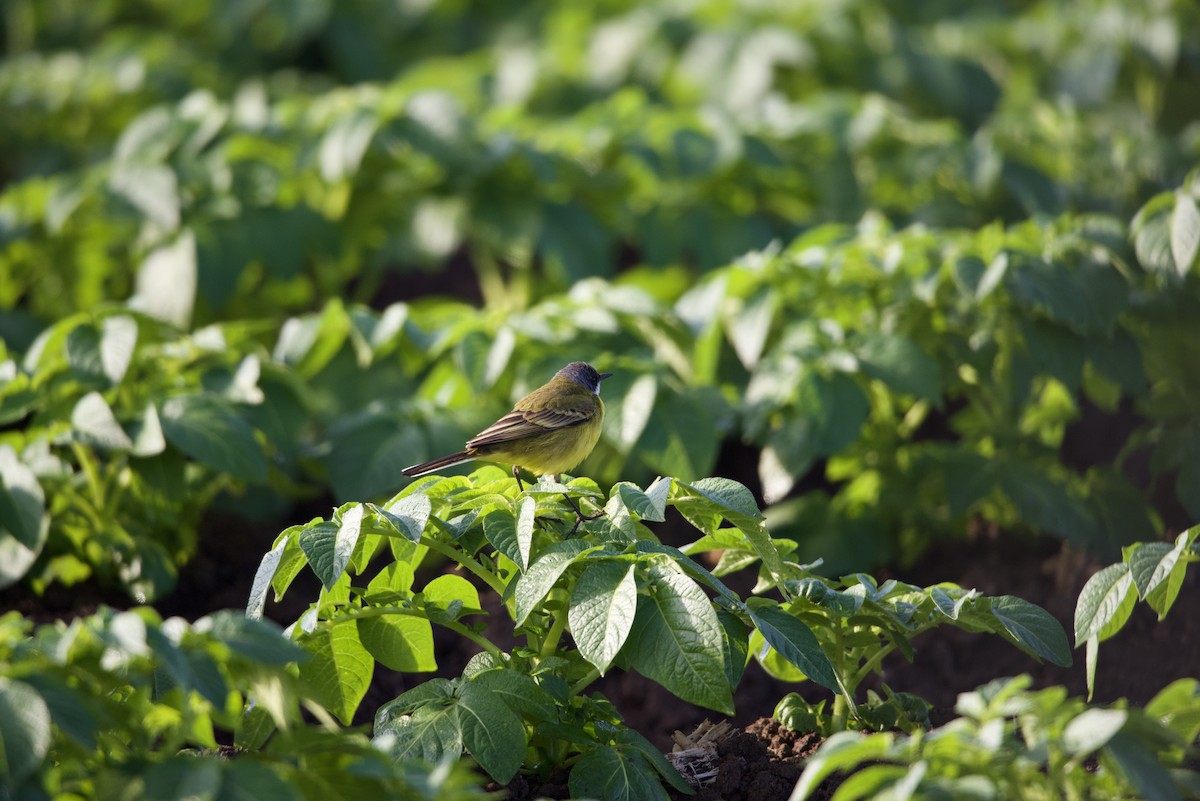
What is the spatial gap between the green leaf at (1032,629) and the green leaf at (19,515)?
2.52m

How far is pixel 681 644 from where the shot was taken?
216 centimetres

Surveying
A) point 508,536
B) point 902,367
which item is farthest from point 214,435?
point 902,367

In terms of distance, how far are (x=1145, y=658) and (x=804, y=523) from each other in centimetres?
115

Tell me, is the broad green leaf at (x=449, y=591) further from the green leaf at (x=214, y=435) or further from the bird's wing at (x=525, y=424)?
the green leaf at (x=214, y=435)

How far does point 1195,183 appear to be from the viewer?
148 inches

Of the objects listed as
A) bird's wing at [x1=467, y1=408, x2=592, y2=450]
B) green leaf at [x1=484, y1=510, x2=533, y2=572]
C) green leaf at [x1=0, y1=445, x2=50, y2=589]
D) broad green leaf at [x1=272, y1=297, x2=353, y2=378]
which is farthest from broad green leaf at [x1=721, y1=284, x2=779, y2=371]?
green leaf at [x1=0, y1=445, x2=50, y2=589]

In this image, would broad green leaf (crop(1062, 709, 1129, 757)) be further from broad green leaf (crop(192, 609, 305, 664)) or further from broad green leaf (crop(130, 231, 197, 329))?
broad green leaf (crop(130, 231, 197, 329))

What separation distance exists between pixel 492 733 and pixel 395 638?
1.11 feet

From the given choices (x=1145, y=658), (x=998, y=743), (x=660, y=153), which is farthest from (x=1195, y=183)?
(x=998, y=743)

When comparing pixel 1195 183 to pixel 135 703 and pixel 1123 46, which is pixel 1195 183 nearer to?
pixel 1123 46

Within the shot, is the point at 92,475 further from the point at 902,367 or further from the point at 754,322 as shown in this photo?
the point at 902,367

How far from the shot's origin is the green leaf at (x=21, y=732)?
5.49 feet

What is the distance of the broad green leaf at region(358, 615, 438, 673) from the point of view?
238 centimetres

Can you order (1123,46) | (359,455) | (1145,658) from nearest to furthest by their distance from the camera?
(1145,658) → (359,455) → (1123,46)
